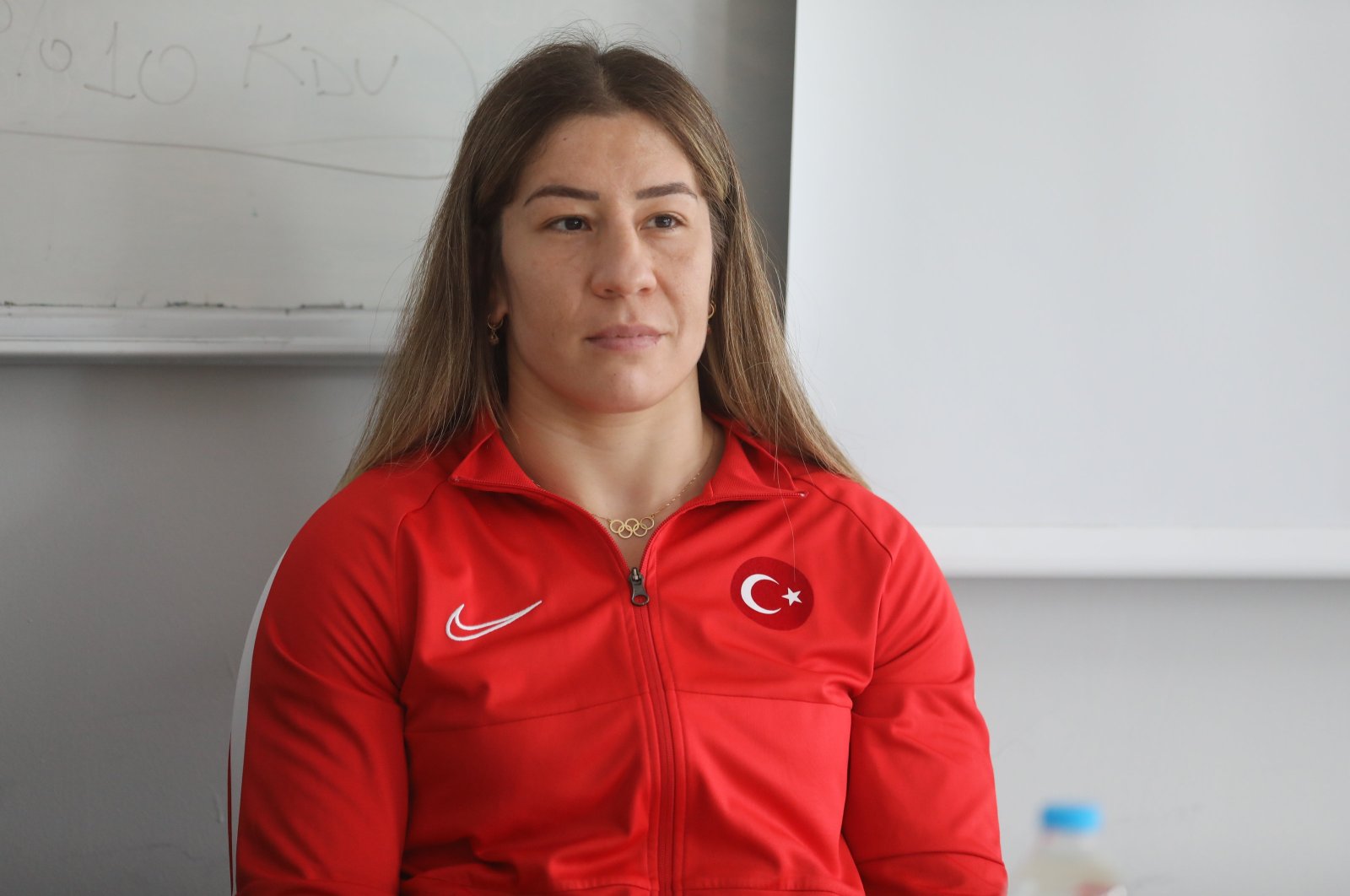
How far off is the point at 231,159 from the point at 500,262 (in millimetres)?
475

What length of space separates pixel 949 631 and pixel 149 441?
107cm

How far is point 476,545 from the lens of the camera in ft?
3.77

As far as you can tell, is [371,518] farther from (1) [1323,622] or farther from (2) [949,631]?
(1) [1323,622]

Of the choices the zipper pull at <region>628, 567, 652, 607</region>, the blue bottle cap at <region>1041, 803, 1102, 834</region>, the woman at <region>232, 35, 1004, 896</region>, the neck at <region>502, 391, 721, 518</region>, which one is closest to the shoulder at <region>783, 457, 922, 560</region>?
the woman at <region>232, 35, 1004, 896</region>

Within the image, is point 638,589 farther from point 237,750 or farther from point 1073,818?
point 1073,818

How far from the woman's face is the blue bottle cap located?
2.16 feet

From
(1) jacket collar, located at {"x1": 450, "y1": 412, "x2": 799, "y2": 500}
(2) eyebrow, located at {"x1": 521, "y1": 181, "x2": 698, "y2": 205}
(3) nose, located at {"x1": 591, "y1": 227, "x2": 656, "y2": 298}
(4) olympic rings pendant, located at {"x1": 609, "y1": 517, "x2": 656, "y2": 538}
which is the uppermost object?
(2) eyebrow, located at {"x1": 521, "y1": 181, "x2": 698, "y2": 205}

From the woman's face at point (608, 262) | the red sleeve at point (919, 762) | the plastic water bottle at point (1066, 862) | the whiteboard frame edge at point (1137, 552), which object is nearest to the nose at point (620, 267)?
the woman's face at point (608, 262)

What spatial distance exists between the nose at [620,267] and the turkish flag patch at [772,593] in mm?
313

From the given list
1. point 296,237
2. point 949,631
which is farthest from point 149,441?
point 949,631

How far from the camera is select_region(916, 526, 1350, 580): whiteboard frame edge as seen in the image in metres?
1.49

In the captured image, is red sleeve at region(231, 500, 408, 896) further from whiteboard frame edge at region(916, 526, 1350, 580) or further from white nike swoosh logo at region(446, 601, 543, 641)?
whiteboard frame edge at region(916, 526, 1350, 580)

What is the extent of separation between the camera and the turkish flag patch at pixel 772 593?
1.16 meters

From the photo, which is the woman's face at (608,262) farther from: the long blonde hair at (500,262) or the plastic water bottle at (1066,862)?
the plastic water bottle at (1066,862)
